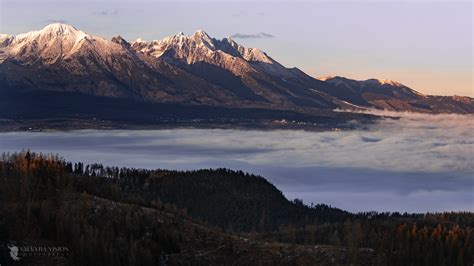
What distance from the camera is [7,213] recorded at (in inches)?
2211

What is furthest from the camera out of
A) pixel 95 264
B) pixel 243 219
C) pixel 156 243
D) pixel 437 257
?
pixel 243 219

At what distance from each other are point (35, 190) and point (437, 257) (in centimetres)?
4111

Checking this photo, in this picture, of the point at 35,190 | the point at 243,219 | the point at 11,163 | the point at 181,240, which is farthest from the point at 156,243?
the point at 243,219

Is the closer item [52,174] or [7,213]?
[7,213]

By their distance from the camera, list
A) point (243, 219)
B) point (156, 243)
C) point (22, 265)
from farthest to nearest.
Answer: point (243, 219) → point (156, 243) → point (22, 265)

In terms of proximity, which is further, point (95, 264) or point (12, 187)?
point (12, 187)

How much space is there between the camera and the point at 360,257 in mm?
68562

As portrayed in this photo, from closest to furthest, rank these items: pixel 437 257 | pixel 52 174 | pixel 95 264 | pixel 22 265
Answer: pixel 22 265 < pixel 95 264 < pixel 52 174 < pixel 437 257

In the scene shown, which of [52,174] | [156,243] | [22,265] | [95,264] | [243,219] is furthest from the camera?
[243,219]

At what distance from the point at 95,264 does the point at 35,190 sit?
11439 millimetres

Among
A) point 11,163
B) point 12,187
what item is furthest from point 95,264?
point 11,163

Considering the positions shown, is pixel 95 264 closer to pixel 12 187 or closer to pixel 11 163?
pixel 12 187

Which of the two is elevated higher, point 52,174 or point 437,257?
point 52,174

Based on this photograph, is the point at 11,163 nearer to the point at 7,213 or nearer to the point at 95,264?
the point at 7,213
